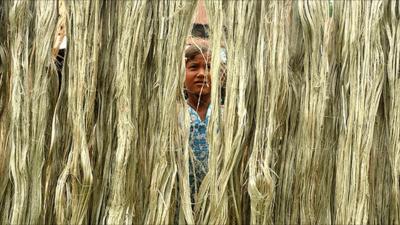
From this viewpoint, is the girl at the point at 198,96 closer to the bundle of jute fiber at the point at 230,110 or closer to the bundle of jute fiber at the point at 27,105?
the bundle of jute fiber at the point at 230,110

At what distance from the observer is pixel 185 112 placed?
5.24 ft

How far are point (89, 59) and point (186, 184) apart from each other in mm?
377

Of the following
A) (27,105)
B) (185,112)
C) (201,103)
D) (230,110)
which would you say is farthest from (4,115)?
(201,103)

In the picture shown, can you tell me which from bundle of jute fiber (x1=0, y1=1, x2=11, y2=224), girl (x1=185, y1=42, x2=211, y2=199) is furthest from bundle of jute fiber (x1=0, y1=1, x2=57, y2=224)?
girl (x1=185, y1=42, x2=211, y2=199)

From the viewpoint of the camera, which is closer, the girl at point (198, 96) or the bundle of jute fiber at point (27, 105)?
the bundle of jute fiber at point (27, 105)

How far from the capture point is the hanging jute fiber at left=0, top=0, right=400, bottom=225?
1.56m

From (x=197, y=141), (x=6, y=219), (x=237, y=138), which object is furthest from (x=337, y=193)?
(x=6, y=219)

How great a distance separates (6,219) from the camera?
5.24 feet

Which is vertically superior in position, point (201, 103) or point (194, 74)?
point (194, 74)

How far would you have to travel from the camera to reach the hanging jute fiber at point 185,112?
1.56 m

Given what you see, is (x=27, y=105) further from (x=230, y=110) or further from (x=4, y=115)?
(x=230, y=110)

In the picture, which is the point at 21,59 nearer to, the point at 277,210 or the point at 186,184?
the point at 186,184

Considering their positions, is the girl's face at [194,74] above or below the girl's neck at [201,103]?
above

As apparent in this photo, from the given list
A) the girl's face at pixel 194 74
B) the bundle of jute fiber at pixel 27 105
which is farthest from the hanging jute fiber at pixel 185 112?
the girl's face at pixel 194 74
